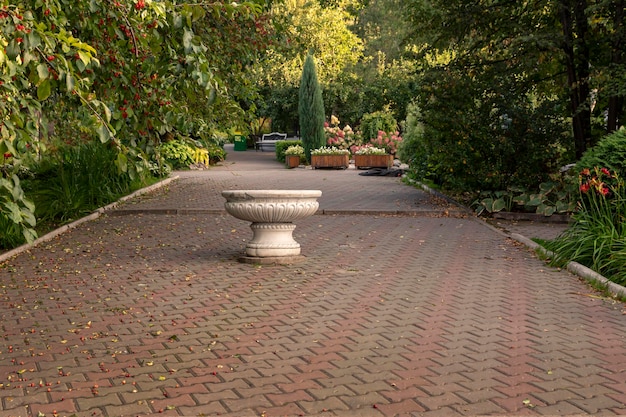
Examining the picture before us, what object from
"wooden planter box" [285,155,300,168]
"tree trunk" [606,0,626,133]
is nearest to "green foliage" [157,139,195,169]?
"wooden planter box" [285,155,300,168]

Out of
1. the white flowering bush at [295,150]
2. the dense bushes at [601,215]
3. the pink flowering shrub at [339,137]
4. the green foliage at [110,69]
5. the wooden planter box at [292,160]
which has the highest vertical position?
the green foliage at [110,69]

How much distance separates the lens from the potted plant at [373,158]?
1215 inches

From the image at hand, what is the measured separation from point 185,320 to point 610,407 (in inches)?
144

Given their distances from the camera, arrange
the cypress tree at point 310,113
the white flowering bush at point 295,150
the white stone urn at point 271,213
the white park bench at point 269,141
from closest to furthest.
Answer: the white stone urn at point 271,213 < the white flowering bush at point 295,150 < the cypress tree at point 310,113 < the white park bench at point 269,141

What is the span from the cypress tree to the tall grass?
79.8 feet

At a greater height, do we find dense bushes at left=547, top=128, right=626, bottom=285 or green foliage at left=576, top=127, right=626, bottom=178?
green foliage at left=576, top=127, right=626, bottom=178

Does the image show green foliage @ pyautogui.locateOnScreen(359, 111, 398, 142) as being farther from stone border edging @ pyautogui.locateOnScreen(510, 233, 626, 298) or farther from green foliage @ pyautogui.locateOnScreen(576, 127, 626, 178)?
green foliage @ pyautogui.locateOnScreen(576, 127, 626, 178)

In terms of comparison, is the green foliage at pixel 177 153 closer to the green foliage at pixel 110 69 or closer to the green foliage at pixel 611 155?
the green foliage at pixel 611 155

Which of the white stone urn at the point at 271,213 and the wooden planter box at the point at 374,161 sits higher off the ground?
the white stone urn at the point at 271,213

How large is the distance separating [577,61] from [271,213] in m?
8.52

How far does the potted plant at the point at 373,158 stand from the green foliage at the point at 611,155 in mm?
20211

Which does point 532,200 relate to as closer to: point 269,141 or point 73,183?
point 73,183

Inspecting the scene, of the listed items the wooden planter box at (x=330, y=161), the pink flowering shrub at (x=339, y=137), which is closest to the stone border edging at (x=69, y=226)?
the wooden planter box at (x=330, y=161)

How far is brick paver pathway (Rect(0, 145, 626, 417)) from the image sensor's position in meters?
4.97
